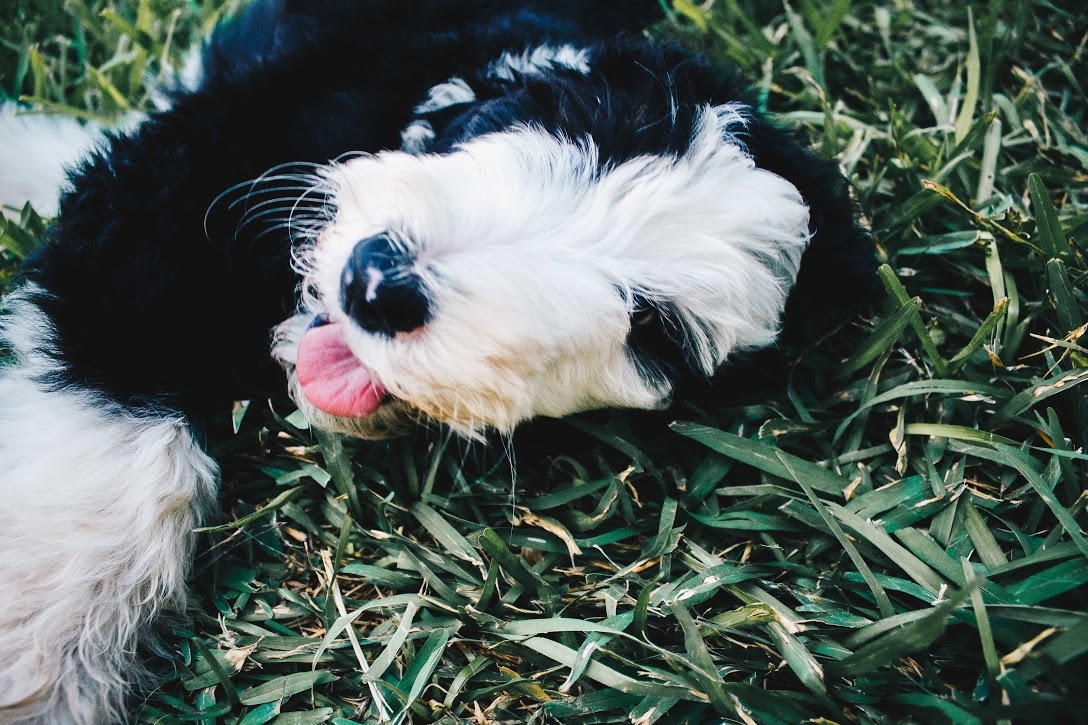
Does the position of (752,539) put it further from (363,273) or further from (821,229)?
(363,273)

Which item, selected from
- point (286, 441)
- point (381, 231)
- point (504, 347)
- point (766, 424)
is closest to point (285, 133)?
point (381, 231)

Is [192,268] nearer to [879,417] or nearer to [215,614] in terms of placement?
[215,614]

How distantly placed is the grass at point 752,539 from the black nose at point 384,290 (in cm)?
68

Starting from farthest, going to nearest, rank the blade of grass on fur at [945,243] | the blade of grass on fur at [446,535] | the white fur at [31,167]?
the white fur at [31,167], the blade of grass on fur at [945,243], the blade of grass on fur at [446,535]

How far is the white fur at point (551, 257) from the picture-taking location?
5.79 feet

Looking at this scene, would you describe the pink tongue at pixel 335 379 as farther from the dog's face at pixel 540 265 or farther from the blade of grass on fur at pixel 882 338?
the blade of grass on fur at pixel 882 338

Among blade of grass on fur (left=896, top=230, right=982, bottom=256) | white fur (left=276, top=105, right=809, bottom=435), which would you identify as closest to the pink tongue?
white fur (left=276, top=105, right=809, bottom=435)

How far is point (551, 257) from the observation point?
1816 millimetres

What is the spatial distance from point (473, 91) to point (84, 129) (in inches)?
69.3

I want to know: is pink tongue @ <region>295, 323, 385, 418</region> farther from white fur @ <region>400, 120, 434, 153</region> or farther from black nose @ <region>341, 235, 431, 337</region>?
white fur @ <region>400, 120, 434, 153</region>

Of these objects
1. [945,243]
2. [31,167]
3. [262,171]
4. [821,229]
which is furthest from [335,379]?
[945,243]

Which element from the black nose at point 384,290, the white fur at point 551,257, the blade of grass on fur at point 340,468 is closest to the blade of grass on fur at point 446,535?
the blade of grass on fur at point 340,468

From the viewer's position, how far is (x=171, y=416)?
218 centimetres

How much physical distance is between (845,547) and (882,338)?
69 centimetres
